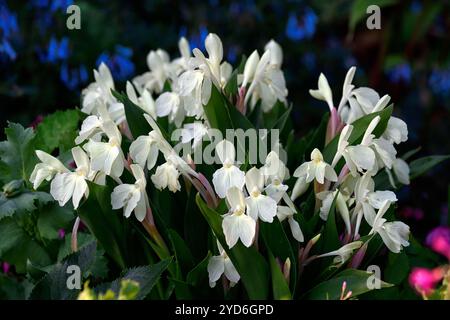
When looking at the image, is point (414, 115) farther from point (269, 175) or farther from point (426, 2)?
point (269, 175)

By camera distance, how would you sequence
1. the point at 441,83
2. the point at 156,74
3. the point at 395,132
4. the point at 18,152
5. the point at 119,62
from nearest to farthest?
1. the point at 395,132
2. the point at 18,152
3. the point at 156,74
4. the point at 119,62
5. the point at 441,83

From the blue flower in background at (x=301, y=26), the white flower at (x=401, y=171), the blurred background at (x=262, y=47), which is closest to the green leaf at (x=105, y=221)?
the white flower at (x=401, y=171)

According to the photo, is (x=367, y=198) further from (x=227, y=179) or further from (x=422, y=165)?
(x=422, y=165)

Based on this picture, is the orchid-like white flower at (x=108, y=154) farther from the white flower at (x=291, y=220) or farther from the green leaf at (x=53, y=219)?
the white flower at (x=291, y=220)

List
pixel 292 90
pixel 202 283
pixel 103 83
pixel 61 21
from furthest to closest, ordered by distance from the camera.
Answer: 1. pixel 292 90
2. pixel 61 21
3. pixel 103 83
4. pixel 202 283

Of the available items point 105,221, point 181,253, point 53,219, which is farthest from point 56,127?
point 181,253

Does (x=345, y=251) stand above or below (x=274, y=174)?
below

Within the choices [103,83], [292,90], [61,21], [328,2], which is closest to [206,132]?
[103,83]

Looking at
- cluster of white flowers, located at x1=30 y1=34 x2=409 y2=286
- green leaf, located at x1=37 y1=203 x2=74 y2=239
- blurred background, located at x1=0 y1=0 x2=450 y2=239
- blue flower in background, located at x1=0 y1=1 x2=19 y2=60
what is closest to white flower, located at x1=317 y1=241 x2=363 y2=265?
cluster of white flowers, located at x1=30 y1=34 x2=409 y2=286
